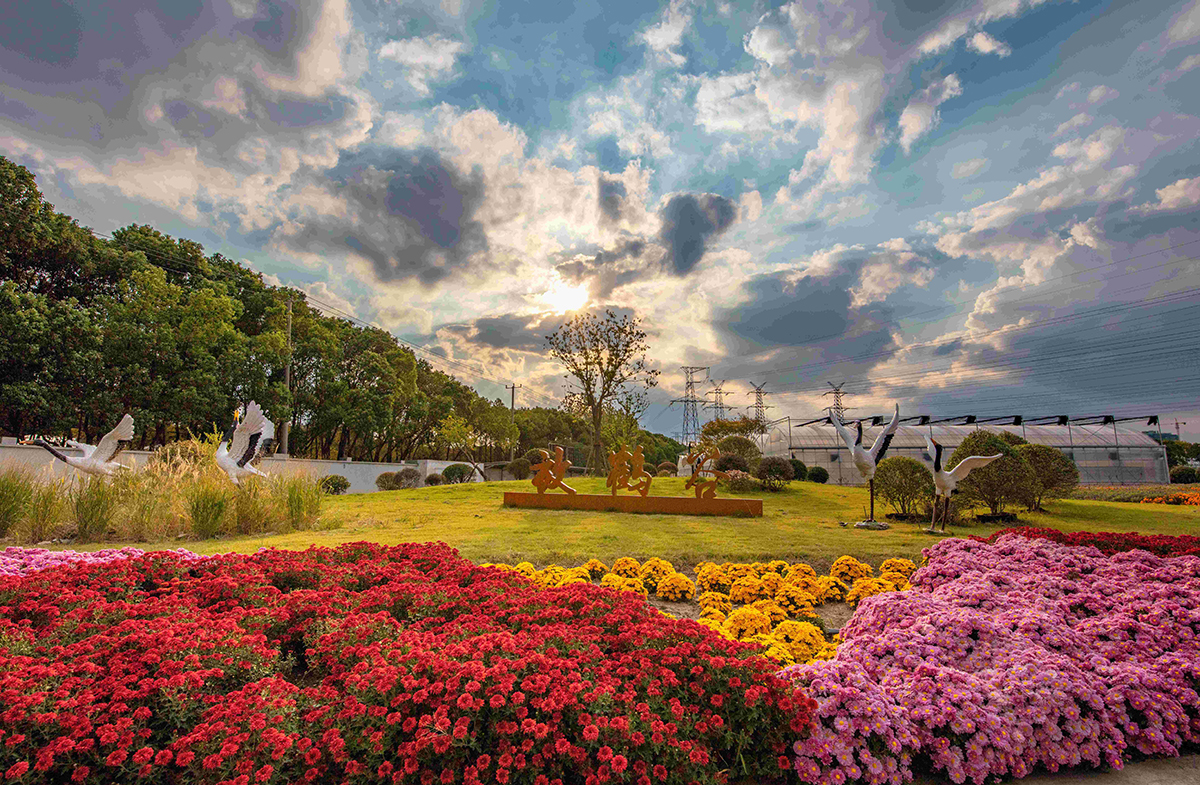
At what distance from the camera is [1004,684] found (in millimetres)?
2750

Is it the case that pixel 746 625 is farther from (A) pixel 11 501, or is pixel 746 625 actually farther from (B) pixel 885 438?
(A) pixel 11 501

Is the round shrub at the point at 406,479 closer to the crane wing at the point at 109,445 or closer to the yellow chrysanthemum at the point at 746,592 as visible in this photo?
the crane wing at the point at 109,445

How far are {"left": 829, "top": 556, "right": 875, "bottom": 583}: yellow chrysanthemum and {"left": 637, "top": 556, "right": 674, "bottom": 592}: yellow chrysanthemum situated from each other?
1945 millimetres

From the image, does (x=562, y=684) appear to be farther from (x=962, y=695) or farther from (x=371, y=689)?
(x=962, y=695)

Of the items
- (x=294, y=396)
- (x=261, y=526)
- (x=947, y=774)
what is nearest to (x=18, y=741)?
(x=947, y=774)

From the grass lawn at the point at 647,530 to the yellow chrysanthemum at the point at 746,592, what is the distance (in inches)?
55.6

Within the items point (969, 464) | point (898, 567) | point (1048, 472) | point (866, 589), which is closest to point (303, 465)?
point (866, 589)

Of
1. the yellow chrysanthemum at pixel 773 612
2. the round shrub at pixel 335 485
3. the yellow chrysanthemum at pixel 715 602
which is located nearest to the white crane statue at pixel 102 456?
the yellow chrysanthemum at pixel 715 602

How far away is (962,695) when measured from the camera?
2.62 m

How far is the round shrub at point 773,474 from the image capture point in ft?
60.3

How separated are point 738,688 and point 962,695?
1.14m

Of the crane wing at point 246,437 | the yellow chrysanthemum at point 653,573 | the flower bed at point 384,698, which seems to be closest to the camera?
the flower bed at point 384,698

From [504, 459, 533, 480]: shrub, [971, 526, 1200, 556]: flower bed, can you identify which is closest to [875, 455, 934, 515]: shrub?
[971, 526, 1200, 556]: flower bed

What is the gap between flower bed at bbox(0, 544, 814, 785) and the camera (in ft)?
6.73
